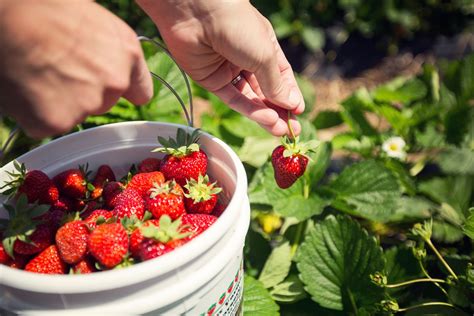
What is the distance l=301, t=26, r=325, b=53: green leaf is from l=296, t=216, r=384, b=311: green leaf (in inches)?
57.1

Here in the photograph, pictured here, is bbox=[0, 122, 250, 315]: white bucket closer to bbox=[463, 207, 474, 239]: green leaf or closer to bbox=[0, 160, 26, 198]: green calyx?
bbox=[0, 160, 26, 198]: green calyx

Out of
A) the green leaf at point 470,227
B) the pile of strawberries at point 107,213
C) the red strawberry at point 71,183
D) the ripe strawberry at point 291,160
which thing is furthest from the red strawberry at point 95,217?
the green leaf at point 470,227

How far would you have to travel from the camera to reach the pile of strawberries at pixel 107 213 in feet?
2.41

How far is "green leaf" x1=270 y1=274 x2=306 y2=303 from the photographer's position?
120 cm

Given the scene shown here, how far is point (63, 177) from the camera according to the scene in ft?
3.13

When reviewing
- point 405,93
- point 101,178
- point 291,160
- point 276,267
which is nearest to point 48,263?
point 101,178

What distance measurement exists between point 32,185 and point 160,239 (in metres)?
0.32

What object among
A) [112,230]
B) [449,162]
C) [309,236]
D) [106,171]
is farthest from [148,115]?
[449,162]

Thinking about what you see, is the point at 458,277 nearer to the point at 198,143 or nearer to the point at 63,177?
the point at 198,143

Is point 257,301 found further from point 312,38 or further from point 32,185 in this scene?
point 312,38

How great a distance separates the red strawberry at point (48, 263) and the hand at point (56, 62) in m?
0.23

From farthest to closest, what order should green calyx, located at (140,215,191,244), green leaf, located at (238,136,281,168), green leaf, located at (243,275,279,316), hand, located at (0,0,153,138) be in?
green leaf, located at (238,136,281,168), green leaf, located at (243,275,279,316), green calyx, located at (140,215,191,244), hand, located at (0,0,153,138)

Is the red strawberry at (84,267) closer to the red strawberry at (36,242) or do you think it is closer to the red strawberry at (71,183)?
the red strawberry at (36,242)

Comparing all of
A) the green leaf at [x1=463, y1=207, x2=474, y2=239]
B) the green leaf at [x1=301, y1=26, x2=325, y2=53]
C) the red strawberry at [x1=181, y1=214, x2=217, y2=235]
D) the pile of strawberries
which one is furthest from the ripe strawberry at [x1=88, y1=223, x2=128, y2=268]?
the green leaf at [x1=301, y1=26, x2=325, y2=53]
